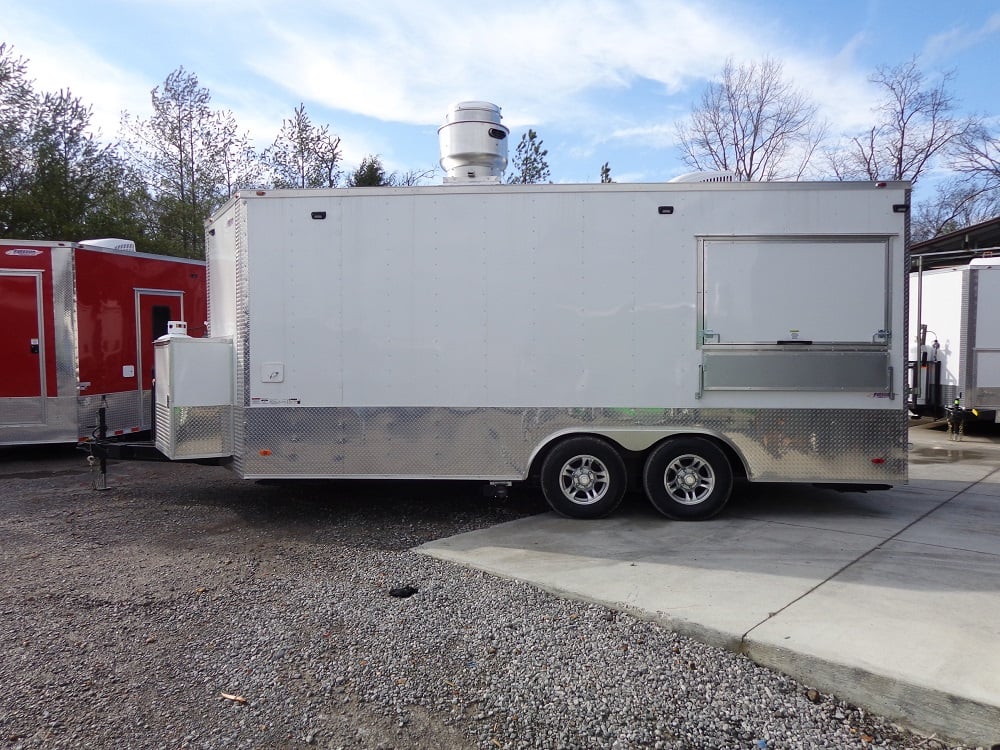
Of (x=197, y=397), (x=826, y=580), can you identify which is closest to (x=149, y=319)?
(x=197, y=397)

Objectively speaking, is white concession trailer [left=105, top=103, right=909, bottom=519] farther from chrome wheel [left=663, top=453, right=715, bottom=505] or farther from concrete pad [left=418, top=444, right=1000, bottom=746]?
concrete pad [left=418, top=444, right=1000, bottom=746]

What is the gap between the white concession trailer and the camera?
5609mm

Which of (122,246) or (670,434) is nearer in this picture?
(670,434)

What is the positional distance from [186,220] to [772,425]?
65.2ft

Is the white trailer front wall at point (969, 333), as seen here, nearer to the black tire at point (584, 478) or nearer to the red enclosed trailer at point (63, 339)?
the black tire at point (584, 478)

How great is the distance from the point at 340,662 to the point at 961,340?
10941 mm

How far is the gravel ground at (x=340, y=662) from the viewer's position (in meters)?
2.81

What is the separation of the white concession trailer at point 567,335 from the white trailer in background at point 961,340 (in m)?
5.40

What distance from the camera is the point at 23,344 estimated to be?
319 inches

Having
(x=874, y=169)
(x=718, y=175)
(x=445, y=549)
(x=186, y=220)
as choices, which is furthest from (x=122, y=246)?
(x=874, y=169)

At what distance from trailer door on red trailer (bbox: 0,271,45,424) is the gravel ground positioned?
11.2 ft

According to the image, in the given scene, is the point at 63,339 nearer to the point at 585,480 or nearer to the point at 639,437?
the point at 585,480

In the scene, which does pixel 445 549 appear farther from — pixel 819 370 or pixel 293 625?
pixel 819 370

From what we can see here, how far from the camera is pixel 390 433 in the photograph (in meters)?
5.76
